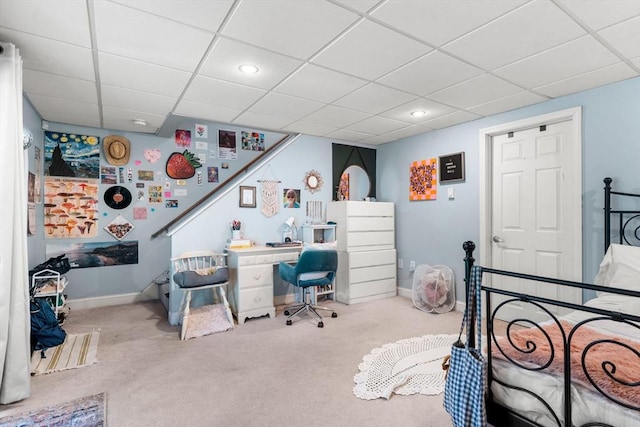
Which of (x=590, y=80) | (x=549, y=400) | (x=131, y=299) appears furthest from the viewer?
(x=131, y=299)

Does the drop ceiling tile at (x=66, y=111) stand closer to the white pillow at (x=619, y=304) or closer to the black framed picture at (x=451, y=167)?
A: the black framed picture at (x=451, y=167)

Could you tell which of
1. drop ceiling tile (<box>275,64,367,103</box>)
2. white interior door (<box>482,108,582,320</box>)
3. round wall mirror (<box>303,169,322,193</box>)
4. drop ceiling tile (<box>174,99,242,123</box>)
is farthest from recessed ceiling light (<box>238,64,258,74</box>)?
white interior door (<box>482,108,582,320</box>)

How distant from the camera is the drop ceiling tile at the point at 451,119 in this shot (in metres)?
3.59

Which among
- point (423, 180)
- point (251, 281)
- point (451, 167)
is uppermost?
point (451, 167)

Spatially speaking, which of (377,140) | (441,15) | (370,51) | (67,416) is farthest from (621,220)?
(67,416)

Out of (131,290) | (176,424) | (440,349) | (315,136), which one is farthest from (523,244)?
(131,290)

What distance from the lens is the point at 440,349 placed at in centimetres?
278

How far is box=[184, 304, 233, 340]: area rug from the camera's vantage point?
3.20 meters

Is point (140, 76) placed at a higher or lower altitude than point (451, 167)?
higher

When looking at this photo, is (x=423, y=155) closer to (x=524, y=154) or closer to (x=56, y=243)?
(x=524, y=154)

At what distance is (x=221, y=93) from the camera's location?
2.95m

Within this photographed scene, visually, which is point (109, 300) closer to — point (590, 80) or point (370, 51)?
point (370, 51)

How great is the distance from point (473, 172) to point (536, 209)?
2.60ft

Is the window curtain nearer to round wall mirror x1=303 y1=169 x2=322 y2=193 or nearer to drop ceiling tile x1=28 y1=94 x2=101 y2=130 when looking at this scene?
drop ceiling tile x1=28 y1=94 x2=101 y2=130
